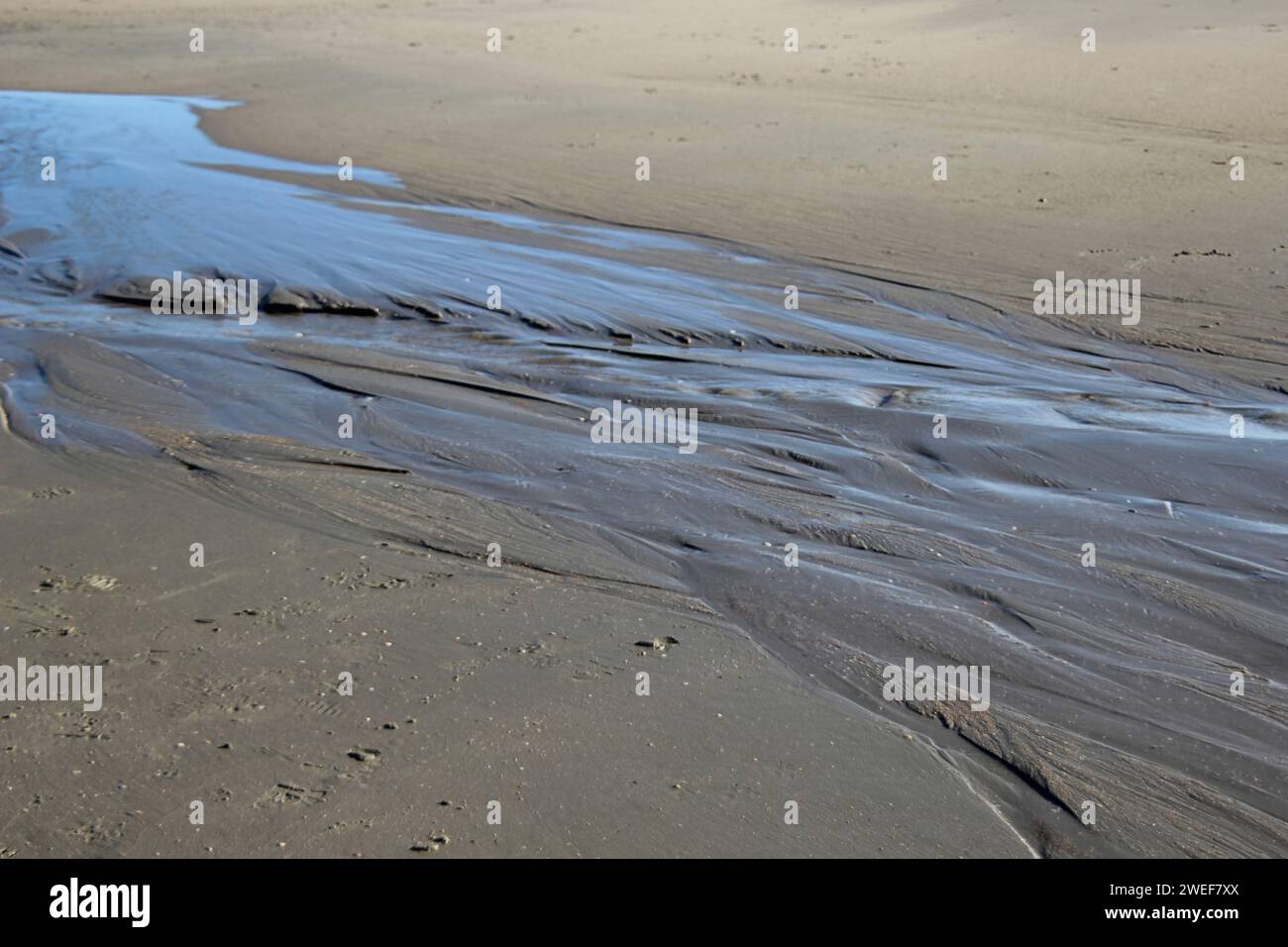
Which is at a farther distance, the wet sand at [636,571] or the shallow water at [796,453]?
the shallow water at [796,453]

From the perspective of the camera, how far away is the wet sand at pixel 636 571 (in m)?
3.72

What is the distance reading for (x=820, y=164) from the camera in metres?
13.1

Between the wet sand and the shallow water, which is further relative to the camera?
the shallow water

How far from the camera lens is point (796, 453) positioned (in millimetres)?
6348

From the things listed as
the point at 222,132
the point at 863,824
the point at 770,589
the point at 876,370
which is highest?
the point at 222,132

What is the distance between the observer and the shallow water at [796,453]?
4.31 meters

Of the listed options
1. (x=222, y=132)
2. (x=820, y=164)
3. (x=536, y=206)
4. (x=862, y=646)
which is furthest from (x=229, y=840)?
(x=222, y=132)

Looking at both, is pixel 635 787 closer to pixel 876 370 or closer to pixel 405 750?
pixel 405 750

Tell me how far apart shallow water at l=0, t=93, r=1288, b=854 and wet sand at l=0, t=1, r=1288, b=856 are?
0.08 feet

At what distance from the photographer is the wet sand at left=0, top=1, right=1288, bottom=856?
3723 mm

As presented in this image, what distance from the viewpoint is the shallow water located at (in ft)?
14.1

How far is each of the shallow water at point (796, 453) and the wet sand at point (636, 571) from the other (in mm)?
24

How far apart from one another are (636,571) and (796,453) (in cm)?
152

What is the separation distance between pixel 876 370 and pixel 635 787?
169 inches
